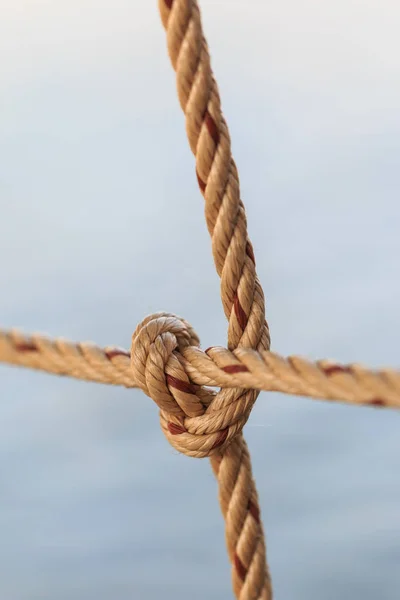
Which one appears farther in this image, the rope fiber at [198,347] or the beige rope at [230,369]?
the rope fiber at [198,347]

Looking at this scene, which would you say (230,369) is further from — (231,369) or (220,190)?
(220,190)

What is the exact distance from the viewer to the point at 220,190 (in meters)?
0.72

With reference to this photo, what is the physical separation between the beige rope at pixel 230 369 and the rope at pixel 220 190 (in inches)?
1.1

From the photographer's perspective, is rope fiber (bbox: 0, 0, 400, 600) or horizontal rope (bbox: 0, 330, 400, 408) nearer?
horizontal rope (bbox: 0, 330, 400, 408)

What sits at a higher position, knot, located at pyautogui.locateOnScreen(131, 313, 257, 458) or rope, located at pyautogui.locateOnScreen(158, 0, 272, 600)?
rope, located at pyautogui.locateOnScreen(158, 0, 272, 600)

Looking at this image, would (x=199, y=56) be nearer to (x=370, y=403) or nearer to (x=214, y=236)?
(x=214, y=236)

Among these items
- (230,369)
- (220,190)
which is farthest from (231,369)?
(220,190)

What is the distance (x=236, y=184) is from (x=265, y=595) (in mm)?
326

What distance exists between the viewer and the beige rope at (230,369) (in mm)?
606

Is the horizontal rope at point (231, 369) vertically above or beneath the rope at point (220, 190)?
beneath

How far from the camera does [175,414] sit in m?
0.73

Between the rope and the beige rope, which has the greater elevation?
the rope

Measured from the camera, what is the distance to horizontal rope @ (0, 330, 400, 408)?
1.99 ft

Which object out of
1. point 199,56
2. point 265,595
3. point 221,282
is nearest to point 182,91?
point 199,56
